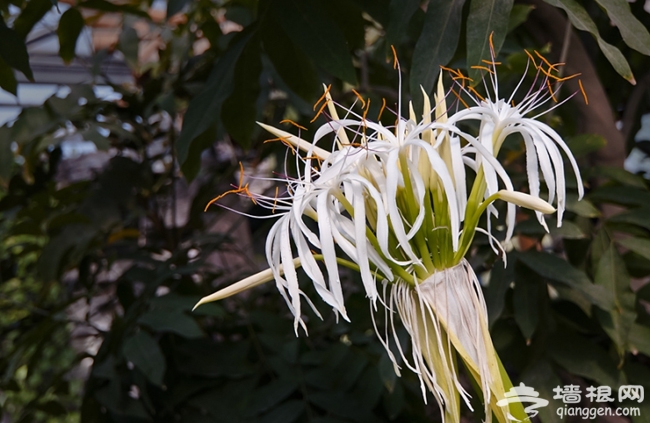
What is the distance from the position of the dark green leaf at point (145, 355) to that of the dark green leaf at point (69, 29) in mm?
364

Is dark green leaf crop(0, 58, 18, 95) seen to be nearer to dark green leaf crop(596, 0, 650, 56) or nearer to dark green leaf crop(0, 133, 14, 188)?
dark green leaf crop(0, 133, 14, 188)

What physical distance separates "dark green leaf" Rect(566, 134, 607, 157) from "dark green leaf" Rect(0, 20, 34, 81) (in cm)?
51

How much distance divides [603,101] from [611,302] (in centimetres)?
31

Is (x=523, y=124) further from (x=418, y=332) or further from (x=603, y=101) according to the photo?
(x=603, y=101)

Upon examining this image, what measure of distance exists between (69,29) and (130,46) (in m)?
0.36

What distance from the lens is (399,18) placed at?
43cm

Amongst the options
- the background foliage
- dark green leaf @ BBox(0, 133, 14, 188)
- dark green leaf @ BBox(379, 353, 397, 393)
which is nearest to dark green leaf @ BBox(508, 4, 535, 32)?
the background foliage

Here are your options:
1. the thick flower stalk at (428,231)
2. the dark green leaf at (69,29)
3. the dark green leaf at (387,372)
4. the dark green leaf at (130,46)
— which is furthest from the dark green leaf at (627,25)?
the dark green leaf at (130,46)

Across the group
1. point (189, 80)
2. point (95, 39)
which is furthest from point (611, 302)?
point (95, 39)

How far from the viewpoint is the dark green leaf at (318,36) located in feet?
1.66

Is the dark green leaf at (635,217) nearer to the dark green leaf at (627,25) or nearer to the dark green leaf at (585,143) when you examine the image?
the dark green leaf at (585,143)

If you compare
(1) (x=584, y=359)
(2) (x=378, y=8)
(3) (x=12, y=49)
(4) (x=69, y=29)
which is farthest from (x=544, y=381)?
(4) (x=69, y=29)

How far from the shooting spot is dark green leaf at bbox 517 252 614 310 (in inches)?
20.6

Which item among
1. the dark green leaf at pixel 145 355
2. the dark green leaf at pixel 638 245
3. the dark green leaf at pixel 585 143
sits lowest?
the dark green leaf at pixel 145 355
